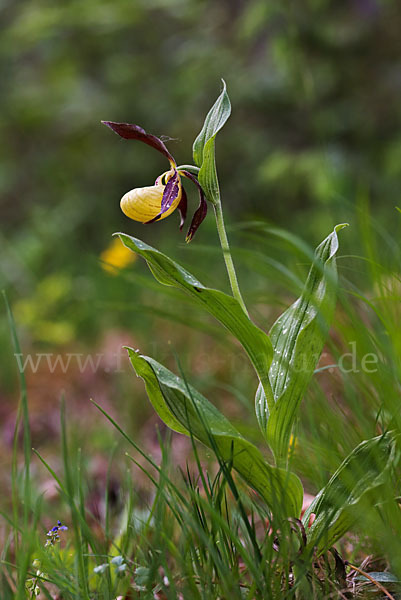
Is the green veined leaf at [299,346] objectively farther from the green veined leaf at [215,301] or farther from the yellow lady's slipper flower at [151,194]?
the yellow lady's slipper flower at [151,194]

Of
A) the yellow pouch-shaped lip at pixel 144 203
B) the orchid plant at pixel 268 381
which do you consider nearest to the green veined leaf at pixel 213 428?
the orchid plant at pixel 268 381

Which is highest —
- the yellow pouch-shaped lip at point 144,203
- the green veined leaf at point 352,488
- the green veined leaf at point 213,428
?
the yellow pouch-shaped lip at point 144,203

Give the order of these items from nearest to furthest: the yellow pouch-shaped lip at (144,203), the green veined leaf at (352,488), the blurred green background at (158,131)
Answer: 1. the green veined leaf at (352,488)
2. the yellow pouch-shaped lip at (144,203)
3. the blurred green background at (158,131)

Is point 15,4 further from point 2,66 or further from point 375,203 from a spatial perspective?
point 375,203

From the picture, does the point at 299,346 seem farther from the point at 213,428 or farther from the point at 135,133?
the point at 135,133

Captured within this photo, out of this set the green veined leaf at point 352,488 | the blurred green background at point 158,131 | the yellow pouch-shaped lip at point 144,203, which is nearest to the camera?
the green veined leaf at point 352,488

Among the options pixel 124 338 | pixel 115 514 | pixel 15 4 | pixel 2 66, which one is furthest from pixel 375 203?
pixel 15 4

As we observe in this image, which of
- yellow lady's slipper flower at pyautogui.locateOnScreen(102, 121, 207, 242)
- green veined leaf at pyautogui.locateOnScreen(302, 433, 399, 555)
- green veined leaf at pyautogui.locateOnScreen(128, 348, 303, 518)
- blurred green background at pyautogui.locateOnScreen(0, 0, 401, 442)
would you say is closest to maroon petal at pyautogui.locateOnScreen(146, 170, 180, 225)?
yellow lady's slipper flower at pyautogui.locateOnScreen(102, 121, 207, 242)
